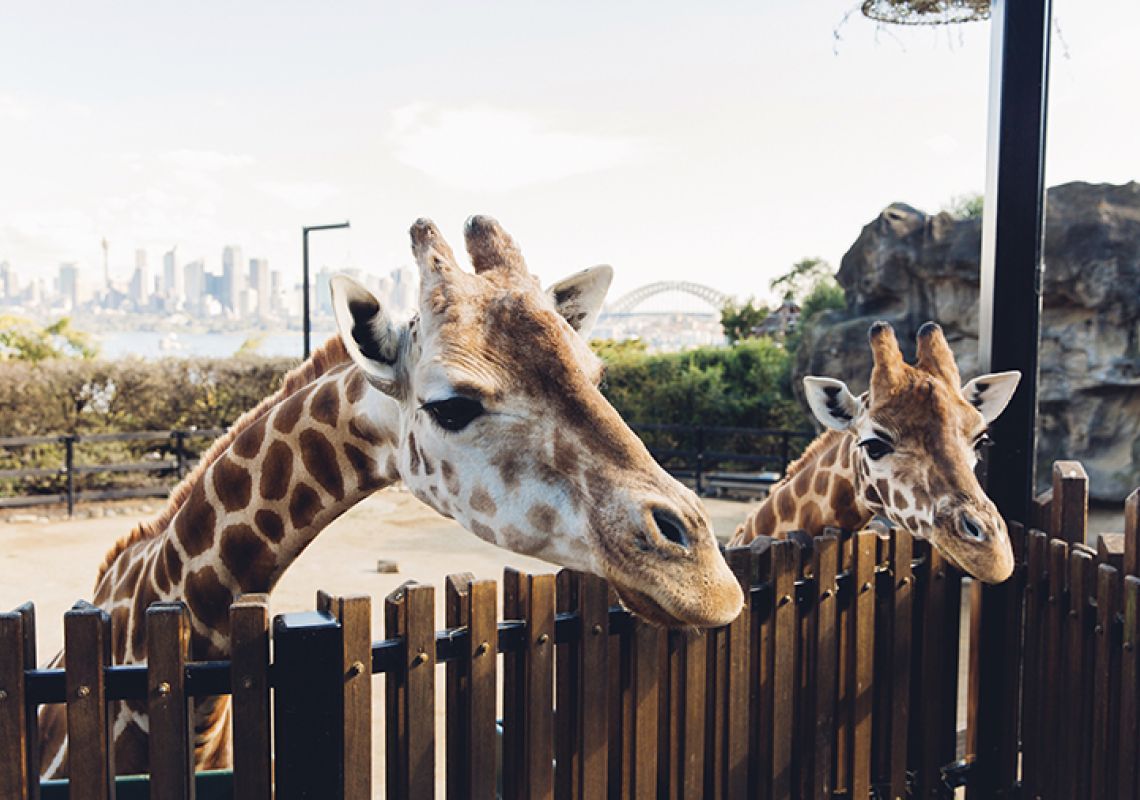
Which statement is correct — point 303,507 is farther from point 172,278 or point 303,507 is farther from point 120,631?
point 172,278

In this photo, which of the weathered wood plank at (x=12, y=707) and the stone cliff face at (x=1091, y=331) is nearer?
the weathered wood plank at (x=12, y=707)

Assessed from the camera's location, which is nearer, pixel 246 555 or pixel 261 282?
pixel 246 555

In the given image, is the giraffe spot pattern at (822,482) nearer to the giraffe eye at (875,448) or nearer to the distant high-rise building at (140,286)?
the giraffe eye at (875,448)

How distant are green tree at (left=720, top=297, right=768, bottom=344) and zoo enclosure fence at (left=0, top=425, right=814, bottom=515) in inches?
346

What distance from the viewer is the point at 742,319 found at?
24.2 m

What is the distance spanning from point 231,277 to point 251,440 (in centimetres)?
9389

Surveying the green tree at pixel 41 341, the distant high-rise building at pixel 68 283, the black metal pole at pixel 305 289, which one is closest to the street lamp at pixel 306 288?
the black metal pole at pixel 305 289

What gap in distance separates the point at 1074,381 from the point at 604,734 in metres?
8.93

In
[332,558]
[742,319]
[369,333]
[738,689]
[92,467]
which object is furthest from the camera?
[742,319]

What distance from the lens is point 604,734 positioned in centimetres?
244

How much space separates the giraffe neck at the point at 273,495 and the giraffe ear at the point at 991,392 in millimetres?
2328

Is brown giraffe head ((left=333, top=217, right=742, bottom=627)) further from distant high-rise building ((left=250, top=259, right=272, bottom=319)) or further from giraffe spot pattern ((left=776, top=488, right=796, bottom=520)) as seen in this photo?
distant high-rise building ((left=250, top=259, right=272, bottom=319))

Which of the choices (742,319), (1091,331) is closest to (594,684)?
(1091,331)

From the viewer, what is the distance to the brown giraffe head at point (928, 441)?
3.00 m
